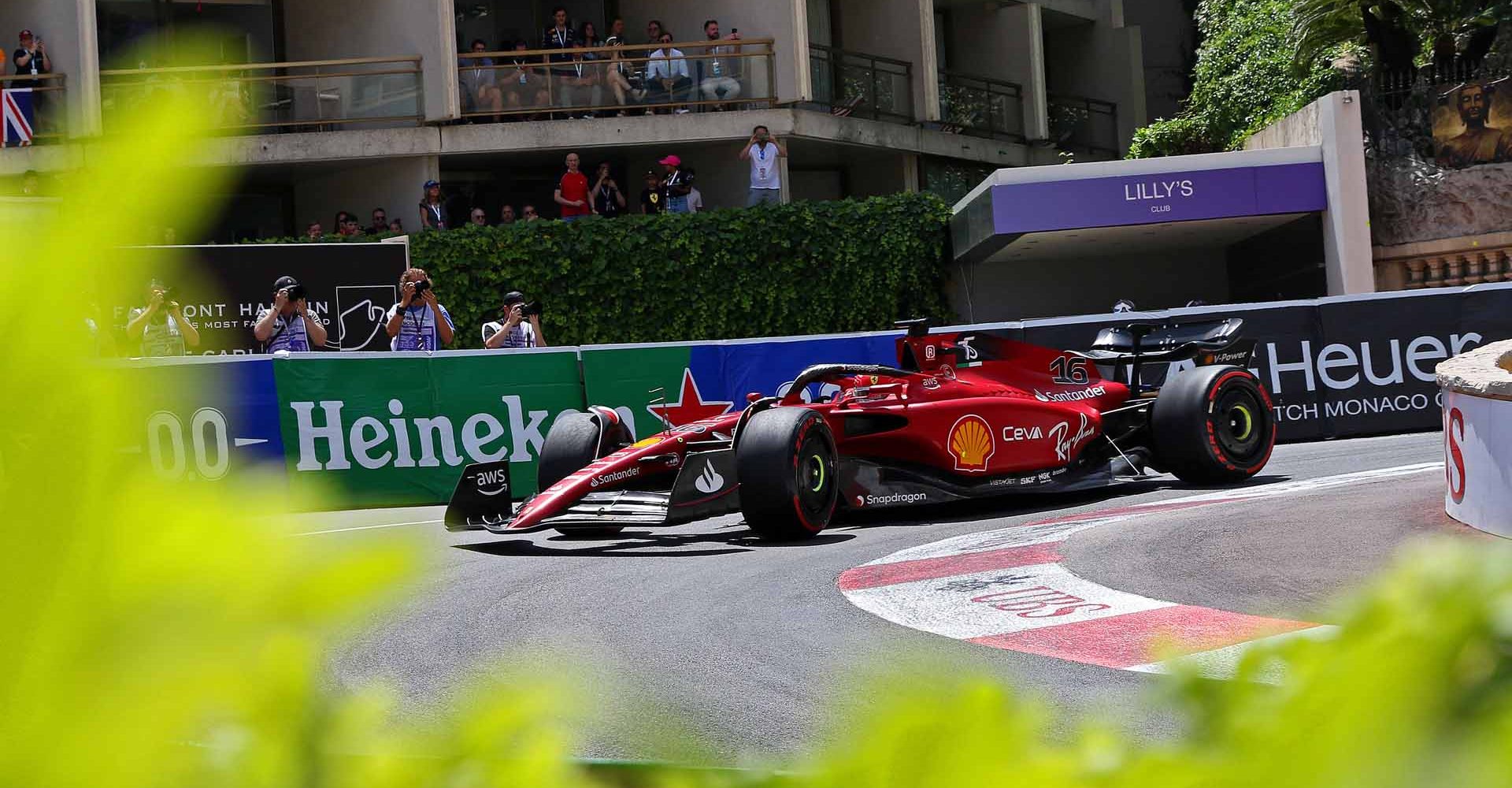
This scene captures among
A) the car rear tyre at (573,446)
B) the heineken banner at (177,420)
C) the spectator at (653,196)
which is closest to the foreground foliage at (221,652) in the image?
the heineken banner at (177,420)

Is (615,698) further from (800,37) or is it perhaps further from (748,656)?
(800,37)

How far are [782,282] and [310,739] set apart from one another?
77.2 feet

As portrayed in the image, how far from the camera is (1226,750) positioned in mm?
470

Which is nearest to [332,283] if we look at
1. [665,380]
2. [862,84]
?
[665,380]

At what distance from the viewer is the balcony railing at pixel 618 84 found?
78.5 ft

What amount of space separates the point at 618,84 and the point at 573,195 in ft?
6.61

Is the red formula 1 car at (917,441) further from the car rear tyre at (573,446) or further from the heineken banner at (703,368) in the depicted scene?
the heineken banner at (703,368)

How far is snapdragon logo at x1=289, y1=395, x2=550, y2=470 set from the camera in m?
12.5

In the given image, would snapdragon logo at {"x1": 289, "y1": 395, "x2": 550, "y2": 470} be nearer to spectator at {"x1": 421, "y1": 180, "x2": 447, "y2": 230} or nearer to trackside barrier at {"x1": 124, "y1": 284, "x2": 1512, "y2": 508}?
trackside barrier at {"x1": 124, "y1": 284, "x2": 1512, "y2": 508}

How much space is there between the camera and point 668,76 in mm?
24281

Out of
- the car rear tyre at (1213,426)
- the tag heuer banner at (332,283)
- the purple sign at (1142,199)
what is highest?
the purple sign at (1142,199)

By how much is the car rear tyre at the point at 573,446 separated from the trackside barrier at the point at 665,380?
0.45 metres

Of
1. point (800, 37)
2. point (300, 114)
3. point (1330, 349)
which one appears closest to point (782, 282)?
point (800, 37)

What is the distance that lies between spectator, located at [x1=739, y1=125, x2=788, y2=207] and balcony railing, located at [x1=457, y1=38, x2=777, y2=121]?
1.16m
